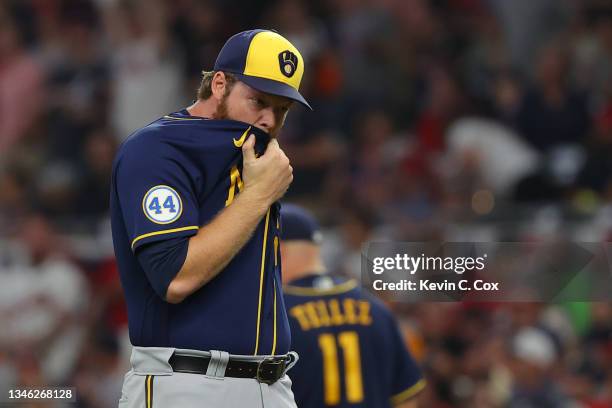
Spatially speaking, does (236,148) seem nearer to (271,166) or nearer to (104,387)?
(271,166)

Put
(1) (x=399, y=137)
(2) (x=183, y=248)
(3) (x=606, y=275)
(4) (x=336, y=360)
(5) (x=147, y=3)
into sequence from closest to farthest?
1. (2) (x=183, y=248)
2. (4) (x=336, y=360)
3. (3) (x=606, y=275)
4. (1) (x=399, y=137)
5. (5) (x=147, y=3)

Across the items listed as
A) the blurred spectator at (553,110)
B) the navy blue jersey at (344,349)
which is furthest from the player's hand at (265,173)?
the blurred spectator at (553,110)

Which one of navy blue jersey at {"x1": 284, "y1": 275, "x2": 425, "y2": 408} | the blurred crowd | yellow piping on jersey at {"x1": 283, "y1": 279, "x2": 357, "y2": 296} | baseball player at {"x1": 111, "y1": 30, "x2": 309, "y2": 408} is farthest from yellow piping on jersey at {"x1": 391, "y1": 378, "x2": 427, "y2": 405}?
the blurred crowd

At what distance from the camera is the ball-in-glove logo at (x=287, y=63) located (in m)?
3.49

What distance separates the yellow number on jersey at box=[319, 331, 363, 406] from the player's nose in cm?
184

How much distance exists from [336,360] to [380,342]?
0.77 ft

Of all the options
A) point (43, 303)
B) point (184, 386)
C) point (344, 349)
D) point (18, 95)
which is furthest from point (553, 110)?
point (184, 386)

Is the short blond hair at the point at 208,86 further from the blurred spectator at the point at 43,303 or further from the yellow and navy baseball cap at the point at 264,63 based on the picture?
the blurred spectator at the point at 43,303

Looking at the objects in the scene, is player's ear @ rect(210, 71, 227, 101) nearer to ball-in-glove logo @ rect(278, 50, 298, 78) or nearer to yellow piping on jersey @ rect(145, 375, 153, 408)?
ball-in-glove logo @ rect(278, 50, 298, 78)

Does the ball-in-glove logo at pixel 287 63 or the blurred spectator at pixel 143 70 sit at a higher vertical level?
the blurred spectator at pixel 143 70

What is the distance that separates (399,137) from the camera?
1020 cm

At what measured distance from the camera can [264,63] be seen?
3.47 m

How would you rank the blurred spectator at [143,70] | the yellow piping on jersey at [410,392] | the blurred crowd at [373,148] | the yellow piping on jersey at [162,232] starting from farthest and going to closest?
the blurred spectator at [143,70] < the blurred crowd at [373,148] < the yellow piping on jersey at [410,392] < the yellow piping on jersey at [162,232]

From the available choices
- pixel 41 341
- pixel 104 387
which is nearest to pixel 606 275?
pixel 104 387
